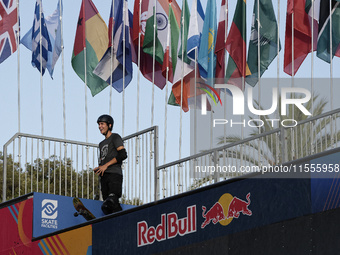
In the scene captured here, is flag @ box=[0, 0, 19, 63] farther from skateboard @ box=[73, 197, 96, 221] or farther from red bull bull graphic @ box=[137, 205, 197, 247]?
red bull bull graphic @ box=[137, 205, 197, 247]

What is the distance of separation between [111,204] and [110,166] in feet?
2.00

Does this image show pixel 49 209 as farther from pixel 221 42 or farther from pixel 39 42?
pixel 39 42

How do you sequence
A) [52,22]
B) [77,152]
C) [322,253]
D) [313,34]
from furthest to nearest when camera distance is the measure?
1. [52,22]
2. [313,34]
3. [77,152]
4. [322,253]

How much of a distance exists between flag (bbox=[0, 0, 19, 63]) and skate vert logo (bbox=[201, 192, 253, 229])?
10.7 m

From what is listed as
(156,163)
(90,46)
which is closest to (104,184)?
(156,163)

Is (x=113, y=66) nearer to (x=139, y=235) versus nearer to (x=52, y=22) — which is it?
(x=52, y=22)

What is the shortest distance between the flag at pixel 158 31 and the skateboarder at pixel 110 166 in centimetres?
702

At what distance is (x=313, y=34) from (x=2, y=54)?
7.56 m

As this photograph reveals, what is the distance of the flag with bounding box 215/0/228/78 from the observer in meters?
19.2

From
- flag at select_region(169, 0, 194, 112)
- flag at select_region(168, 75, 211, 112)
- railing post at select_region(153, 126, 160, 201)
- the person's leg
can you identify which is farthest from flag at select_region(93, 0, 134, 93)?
the person's leg

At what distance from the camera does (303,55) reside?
18281 mm

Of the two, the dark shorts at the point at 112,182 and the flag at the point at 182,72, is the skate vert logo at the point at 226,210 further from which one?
the flag at the point at 182,72

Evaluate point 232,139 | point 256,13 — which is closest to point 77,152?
point 256,13

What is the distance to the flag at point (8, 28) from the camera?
66.0 feet
